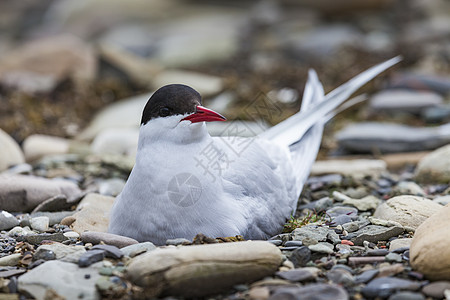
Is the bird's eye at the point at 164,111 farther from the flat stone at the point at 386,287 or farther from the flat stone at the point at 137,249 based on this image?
the flat stone at the point at 386,287

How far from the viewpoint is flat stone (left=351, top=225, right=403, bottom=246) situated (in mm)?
3338

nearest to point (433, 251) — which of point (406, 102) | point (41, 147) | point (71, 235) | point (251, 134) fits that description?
point (71, 235)

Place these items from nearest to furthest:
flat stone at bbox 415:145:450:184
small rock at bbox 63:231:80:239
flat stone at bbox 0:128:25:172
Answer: small rock at bbox 63:231:80:239, flat stone at bbox 415:145:450:184, flat stone at bbox 0:128:25:172

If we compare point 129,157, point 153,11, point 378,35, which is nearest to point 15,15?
point 153,11

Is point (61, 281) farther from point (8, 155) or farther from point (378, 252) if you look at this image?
point (8, 155)

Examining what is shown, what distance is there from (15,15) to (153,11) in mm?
5975

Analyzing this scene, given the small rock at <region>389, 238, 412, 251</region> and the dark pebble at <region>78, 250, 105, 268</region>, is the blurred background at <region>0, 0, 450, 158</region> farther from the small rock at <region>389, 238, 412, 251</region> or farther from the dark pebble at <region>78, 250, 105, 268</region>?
the dark pebble at <region>78, 250, 105, 268</region>

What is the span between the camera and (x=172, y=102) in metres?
3.19

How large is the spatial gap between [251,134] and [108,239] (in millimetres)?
2653

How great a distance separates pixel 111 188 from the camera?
4871 millimetres

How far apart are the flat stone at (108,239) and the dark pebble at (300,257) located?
0.88 m

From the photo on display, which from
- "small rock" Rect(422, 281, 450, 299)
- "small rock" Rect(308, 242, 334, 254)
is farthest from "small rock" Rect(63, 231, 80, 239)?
"small rock" Rect(422, 281, 450, 299)

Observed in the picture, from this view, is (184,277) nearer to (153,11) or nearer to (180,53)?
(180,53)

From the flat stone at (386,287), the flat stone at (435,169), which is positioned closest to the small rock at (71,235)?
the flat stone at (386,287)
